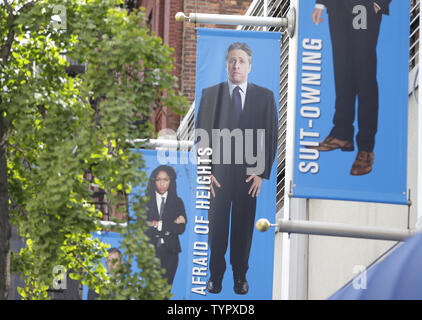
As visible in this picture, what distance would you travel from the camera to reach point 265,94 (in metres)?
10.4

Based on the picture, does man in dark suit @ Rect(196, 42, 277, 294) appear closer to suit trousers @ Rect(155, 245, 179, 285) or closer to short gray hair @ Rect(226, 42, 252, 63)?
short gray hair @ Rect(226, 42, 252, 63)

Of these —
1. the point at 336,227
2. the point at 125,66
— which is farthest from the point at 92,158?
the point at 336,227

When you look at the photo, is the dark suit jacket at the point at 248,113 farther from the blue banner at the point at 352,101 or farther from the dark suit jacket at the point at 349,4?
the dark suit jacket at the point at 349,4

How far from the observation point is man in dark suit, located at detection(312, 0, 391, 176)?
7984 millimetres

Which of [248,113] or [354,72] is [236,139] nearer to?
[248,113]

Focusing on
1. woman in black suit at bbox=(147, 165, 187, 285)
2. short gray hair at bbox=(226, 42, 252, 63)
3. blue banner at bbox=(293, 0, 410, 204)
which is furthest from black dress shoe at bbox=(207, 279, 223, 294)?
blue banner at bbox=(293, 0, 410, 204)

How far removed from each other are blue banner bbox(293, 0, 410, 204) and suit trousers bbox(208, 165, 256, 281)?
91.3 inches

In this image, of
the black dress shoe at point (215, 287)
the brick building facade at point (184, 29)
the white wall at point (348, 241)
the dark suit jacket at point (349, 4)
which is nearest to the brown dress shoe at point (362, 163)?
the white wall at point (348, 241)

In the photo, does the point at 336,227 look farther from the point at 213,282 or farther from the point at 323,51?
the point at 213,282

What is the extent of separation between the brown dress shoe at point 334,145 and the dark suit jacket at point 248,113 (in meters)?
2.24

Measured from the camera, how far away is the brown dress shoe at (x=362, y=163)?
7883 mm

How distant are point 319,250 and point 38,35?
20.8 ft

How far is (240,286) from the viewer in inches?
426

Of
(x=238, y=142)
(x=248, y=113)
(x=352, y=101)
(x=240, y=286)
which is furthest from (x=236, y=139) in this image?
(x=352, y=101)
